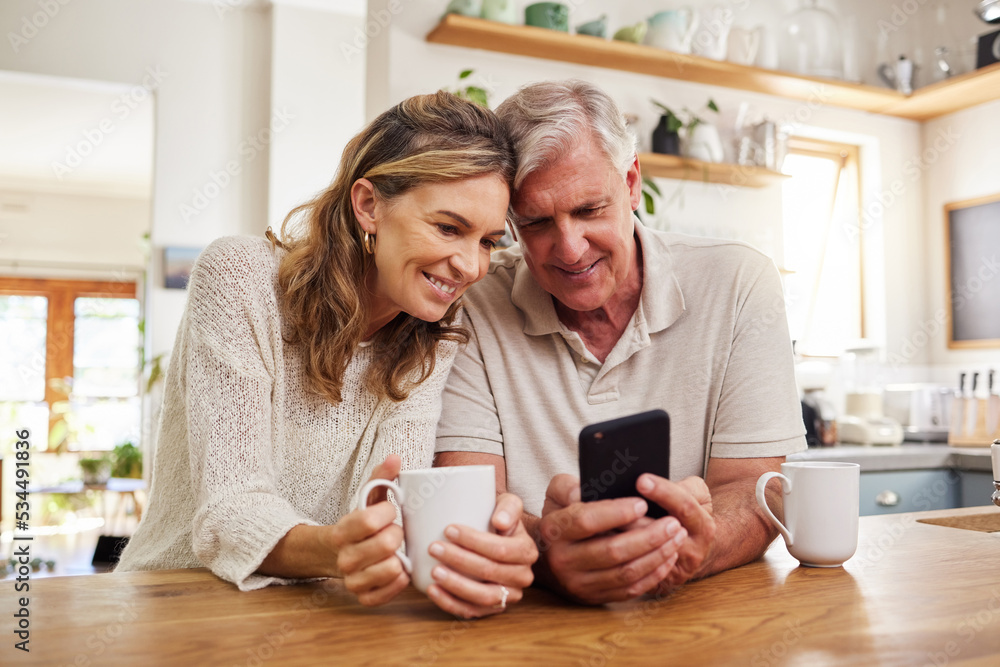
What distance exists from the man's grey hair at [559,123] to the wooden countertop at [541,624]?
0.67m

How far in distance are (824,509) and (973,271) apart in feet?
11.7

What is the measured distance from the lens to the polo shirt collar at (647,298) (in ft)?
4.69

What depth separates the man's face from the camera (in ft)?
4.31

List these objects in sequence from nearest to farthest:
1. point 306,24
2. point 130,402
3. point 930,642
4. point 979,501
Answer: point 930,642 → point 979,501 → point 306,24 → point 130,402

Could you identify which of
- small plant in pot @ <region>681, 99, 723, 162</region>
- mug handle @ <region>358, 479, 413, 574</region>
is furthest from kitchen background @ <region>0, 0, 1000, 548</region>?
mug handle @ <region>358, 479, 413, 574</region>

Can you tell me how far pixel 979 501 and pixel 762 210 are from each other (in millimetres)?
1578

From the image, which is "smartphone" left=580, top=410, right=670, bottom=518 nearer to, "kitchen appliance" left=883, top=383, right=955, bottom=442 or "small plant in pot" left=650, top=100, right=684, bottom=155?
"small plant in pot" left=650, top=100, right=684, bottom=155

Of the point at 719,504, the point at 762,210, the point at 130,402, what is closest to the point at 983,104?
the point at 762,210

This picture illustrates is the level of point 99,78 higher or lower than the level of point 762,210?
higher

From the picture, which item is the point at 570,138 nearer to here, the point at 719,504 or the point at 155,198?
the point at 719,504

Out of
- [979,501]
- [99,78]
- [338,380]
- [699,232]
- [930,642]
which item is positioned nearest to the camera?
[930,642]

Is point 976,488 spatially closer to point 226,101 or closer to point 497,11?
point 497,11

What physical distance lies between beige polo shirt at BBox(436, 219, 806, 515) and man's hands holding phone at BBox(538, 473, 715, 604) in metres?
0.45

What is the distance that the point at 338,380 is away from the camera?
125 centimetres
